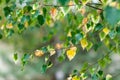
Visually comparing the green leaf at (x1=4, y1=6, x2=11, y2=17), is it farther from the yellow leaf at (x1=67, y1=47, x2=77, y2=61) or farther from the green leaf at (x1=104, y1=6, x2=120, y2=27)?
the green leaf at (x1=104, y1=6, x2=120, y2=27)

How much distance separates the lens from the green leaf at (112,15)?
652 mm

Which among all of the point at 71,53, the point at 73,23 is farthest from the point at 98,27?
the point at 73,23

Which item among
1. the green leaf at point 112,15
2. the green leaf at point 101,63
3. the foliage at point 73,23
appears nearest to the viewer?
the green leaf at point 112,15

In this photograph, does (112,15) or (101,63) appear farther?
(101,63)

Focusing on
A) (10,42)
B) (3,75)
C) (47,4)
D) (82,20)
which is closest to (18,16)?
(47,4)

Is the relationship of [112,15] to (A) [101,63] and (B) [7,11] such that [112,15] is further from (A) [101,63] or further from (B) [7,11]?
(B) [7,11]

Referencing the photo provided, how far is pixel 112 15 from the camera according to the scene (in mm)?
654

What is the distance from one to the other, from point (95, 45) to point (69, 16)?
0.17m

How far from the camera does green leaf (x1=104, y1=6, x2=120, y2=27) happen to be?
25.7 inches

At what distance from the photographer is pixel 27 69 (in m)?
4.75

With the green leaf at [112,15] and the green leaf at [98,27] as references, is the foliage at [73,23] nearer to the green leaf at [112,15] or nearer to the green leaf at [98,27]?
the green leaf at [98,27]

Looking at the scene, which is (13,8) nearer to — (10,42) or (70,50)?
(70,50)

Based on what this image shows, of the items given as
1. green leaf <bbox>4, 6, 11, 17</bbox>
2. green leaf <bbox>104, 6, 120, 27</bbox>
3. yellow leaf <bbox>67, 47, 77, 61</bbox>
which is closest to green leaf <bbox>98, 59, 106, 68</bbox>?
yellow leaf <bbox>67, 47, 77, 61</bbox>

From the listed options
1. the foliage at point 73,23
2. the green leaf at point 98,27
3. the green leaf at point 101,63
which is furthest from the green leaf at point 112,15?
the green leaf at point 101,63
